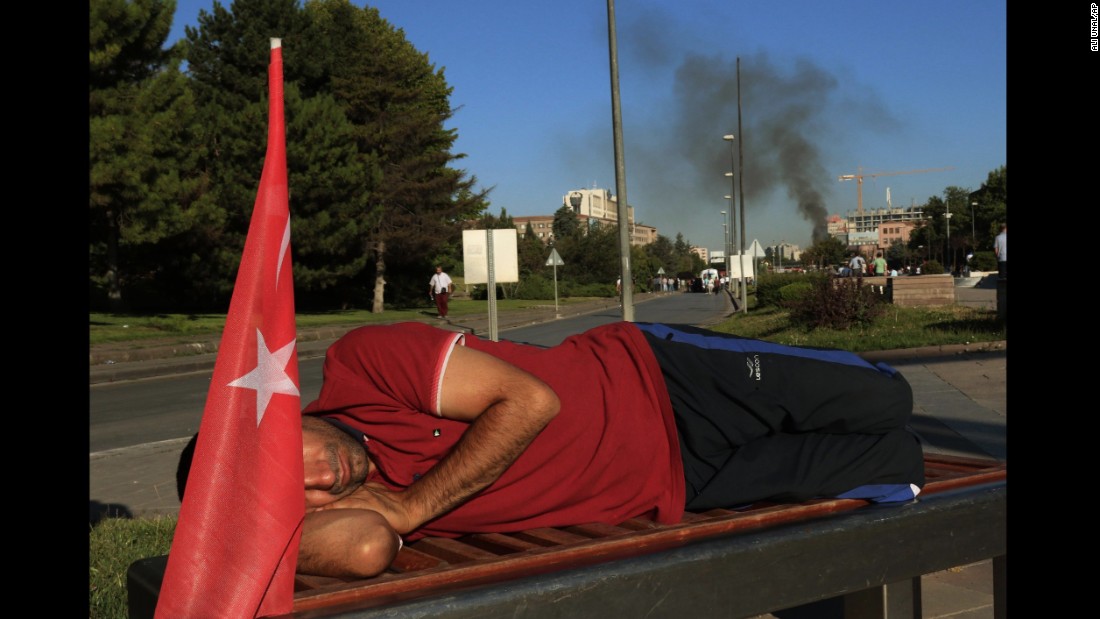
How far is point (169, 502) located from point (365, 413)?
4.24 m

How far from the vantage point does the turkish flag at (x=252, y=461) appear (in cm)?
178

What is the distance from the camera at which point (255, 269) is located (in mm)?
1935

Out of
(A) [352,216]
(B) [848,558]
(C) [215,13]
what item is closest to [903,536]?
(B) [848,558]

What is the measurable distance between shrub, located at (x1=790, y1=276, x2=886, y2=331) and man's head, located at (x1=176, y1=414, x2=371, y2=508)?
610 inches

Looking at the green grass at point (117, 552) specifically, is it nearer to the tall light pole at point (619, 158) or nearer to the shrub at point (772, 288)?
the tall light pole at point (619, 158)

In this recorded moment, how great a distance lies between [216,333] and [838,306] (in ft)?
48.9

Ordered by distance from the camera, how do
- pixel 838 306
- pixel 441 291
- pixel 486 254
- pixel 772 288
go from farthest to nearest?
pixel 441 291, pixel 772 288, pixel 838 306, pixel 486 254

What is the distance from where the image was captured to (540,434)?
2492mm

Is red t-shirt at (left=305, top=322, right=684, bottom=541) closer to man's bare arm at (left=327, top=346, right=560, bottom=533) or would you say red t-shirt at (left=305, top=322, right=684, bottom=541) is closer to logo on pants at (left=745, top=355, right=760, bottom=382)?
man's bare arm at (left=327, top=346, right=560, bottom=533)

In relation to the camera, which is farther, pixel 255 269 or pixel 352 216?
pixel 352 216

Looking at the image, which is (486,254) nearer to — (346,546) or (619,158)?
(619,158)

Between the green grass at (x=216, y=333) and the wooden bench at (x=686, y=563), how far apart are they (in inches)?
80.0

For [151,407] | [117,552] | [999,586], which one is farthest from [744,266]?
[999,586]
